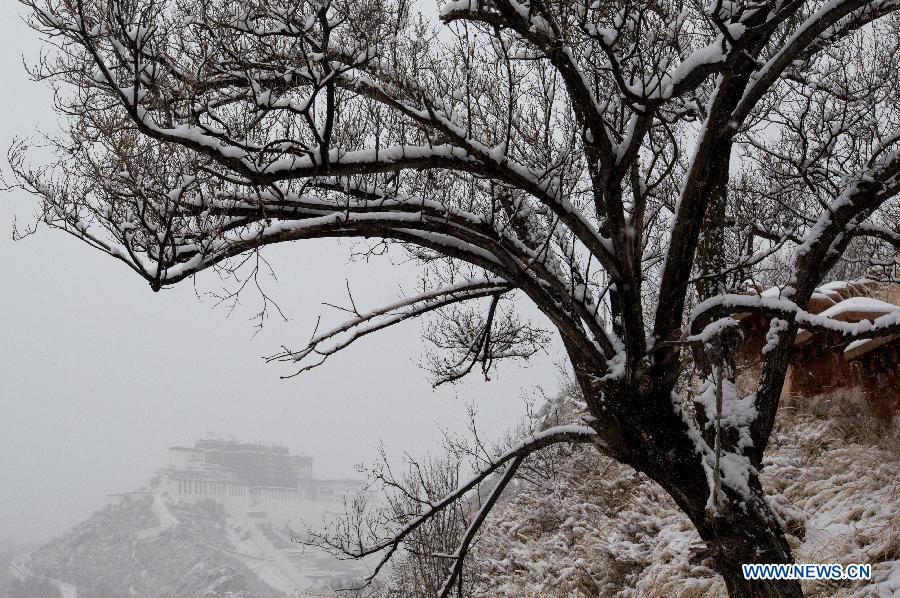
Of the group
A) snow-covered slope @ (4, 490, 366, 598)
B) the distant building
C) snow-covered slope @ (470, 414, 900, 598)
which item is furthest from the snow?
the distant building

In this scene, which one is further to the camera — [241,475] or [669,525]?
[241,475]

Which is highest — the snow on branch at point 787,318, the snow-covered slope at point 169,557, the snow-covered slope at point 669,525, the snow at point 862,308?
the snow at point 862,308

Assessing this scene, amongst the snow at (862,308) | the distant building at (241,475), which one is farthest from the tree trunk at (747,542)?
the distant building at (241,475)

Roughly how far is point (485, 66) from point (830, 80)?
3.78 metres

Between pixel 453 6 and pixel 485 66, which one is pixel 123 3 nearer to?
pixel 453 6

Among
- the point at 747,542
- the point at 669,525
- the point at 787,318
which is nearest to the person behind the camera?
the point at 787,318

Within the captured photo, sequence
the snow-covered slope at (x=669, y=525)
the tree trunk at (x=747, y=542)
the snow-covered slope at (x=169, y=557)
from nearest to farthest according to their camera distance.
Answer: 1. the tree trunk at (x=747, y=542)
2. the snow-covered slope at (x=669, y=525)
3. the snow-covered slope at (x=169, y=557)

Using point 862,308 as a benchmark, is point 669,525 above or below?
below

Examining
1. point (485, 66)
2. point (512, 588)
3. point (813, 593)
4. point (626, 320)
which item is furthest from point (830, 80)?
point (512, 588)

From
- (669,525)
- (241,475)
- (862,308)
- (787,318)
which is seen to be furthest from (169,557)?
(787,318)

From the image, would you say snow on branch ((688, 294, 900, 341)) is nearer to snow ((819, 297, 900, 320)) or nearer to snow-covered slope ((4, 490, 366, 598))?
snow ((819, 297, 900, 320))

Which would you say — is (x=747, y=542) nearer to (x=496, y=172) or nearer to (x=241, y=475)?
(x=496, y=172)

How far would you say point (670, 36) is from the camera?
4434 mm

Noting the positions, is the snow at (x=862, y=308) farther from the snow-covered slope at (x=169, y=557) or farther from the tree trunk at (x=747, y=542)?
the snow-covered slope at (x=169, y=557)
